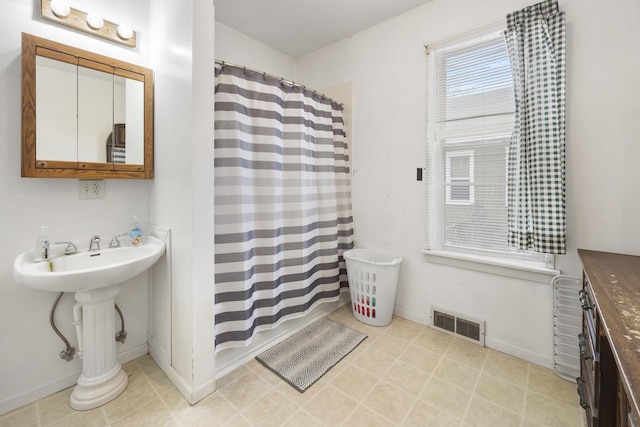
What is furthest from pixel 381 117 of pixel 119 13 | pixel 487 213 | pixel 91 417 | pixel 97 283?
pixel 91 417

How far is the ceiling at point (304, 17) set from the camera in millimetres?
2105

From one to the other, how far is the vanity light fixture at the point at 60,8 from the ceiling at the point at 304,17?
0.99m

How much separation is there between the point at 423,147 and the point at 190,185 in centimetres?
171

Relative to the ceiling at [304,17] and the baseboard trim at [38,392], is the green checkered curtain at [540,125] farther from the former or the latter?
the baseboard trim at [38,392]

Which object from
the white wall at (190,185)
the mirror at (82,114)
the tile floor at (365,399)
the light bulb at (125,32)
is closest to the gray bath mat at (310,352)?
the tile floor at (365,399)

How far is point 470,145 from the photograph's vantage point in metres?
2.00

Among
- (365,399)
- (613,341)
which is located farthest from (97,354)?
(613,341)

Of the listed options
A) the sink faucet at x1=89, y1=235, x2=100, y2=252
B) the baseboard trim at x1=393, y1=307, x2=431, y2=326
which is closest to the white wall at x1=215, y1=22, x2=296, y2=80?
the sink faucet at x1=89, y1=235, x2=100, y2=252

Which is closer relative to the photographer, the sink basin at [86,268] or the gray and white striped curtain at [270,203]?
the sink basin at [86,268]

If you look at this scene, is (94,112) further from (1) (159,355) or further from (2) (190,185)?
(1) (159,355)

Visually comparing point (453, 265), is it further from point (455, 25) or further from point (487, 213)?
point (455, 25)

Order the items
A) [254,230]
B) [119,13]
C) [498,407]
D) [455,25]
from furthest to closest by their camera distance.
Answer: [455,25], [254,230], [119,13], [498,407]

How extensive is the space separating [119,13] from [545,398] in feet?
10.9

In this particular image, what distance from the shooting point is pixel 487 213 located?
6.36 feet
